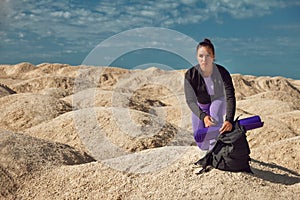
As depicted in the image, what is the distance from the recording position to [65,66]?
45.8 meters

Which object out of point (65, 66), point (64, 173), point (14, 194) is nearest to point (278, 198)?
point (64, 173)

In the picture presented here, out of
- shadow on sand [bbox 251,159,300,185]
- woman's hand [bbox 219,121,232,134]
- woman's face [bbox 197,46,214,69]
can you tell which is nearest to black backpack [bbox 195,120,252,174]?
woman's hand [bbox 219,121,232,134]

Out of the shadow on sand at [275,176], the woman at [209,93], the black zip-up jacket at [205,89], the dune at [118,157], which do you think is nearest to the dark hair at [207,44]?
the woman at [209,93]

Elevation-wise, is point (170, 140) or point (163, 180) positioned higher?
point (163, 180)

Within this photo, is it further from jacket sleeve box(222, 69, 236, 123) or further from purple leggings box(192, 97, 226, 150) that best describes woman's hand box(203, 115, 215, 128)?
jacket sleeve box(222, 69, 236, 123)

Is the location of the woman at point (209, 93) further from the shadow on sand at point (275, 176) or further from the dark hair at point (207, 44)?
the shadow on sand at point (275, 176)

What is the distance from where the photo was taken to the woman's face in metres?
4.78

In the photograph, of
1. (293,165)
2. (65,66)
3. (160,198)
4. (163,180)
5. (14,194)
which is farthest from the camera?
(65,66)

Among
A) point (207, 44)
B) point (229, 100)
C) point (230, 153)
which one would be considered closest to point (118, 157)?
point (230, 153)

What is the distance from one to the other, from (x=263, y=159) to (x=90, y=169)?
3460 mm

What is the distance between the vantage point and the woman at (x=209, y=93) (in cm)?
480

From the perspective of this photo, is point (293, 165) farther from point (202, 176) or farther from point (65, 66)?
point (65, 66)

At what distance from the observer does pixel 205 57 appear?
15.7 feet

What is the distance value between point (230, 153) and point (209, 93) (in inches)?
30.6
